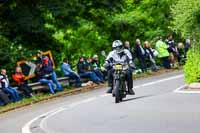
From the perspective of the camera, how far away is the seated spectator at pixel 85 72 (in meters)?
29.5

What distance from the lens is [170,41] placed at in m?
36.5

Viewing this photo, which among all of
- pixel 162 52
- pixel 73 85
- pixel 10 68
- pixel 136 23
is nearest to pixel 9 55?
pixel 10 68

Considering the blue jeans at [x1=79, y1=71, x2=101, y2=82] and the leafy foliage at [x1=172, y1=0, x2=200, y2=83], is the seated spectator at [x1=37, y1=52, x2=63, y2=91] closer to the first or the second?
the blue jeans at [x1=79, y1=71, x2=101, y2=82]

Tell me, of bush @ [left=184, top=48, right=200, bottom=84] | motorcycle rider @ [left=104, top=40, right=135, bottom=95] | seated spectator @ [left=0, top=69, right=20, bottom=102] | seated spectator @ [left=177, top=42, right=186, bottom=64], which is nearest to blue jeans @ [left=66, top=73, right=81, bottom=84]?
seated spectator @ [left=0, top=69, right=20, bottom=102]

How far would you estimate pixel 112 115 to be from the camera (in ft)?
56.5

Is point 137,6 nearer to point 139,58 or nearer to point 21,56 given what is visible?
point 139,58

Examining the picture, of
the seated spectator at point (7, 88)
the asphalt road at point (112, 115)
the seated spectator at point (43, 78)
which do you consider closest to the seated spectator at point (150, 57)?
the seated spectator at point (43, 78)

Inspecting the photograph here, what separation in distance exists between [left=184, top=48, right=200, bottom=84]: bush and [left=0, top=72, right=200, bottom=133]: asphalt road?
0.82 meters

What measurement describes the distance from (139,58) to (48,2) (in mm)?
5442

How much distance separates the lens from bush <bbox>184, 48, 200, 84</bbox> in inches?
868

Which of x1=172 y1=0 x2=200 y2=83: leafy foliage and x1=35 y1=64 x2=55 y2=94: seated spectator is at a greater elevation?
x1=172 y1=0 x2=200 y2=83: leafy foliage

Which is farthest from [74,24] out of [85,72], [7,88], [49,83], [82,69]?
[7,88]

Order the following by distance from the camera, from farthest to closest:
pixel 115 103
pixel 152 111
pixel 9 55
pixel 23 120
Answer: pixel 9 55 < pixel 115 103 < pixel 23 120 < pixel 152 111

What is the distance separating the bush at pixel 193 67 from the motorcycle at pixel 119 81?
2.49 meters
